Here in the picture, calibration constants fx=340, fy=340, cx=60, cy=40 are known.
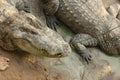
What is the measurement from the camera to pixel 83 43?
454cm

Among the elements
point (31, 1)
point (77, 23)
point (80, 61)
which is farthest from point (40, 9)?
point (80, 61)

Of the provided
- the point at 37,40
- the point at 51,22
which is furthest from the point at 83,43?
the point at 37,40

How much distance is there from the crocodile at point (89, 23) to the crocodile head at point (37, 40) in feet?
3.57

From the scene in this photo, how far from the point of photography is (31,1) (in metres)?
4.43

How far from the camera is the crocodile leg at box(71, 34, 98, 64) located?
14.2ft

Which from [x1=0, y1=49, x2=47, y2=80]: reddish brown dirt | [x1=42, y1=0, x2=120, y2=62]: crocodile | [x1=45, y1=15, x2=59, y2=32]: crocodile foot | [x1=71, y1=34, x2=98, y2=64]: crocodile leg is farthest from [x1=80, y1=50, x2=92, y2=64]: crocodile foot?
[x1=0, y1=49, x2=47, y2=80]: reddish brown dirt

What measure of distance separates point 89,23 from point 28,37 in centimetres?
148

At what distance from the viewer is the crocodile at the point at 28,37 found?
11.0 ft

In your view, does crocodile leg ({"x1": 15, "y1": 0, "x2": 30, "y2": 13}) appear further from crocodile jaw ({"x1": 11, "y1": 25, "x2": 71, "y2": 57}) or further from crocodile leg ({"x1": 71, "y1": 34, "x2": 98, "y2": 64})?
crocodile leg ({"x1": 71, "y1": 34, "x2": 98, "y2": 64})

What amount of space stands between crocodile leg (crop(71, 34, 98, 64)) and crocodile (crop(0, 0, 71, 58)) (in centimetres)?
93

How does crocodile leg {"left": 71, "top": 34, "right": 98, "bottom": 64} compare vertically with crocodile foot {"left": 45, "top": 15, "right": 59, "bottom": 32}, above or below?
below

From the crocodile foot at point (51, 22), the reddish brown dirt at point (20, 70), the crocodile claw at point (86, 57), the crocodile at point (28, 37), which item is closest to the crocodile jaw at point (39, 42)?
the crocodile at point (28, 37)

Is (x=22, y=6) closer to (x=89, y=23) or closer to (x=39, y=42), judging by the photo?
(x=39, y=42)

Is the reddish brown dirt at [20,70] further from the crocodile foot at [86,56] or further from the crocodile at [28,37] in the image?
the crocodile foot at [86,56]
